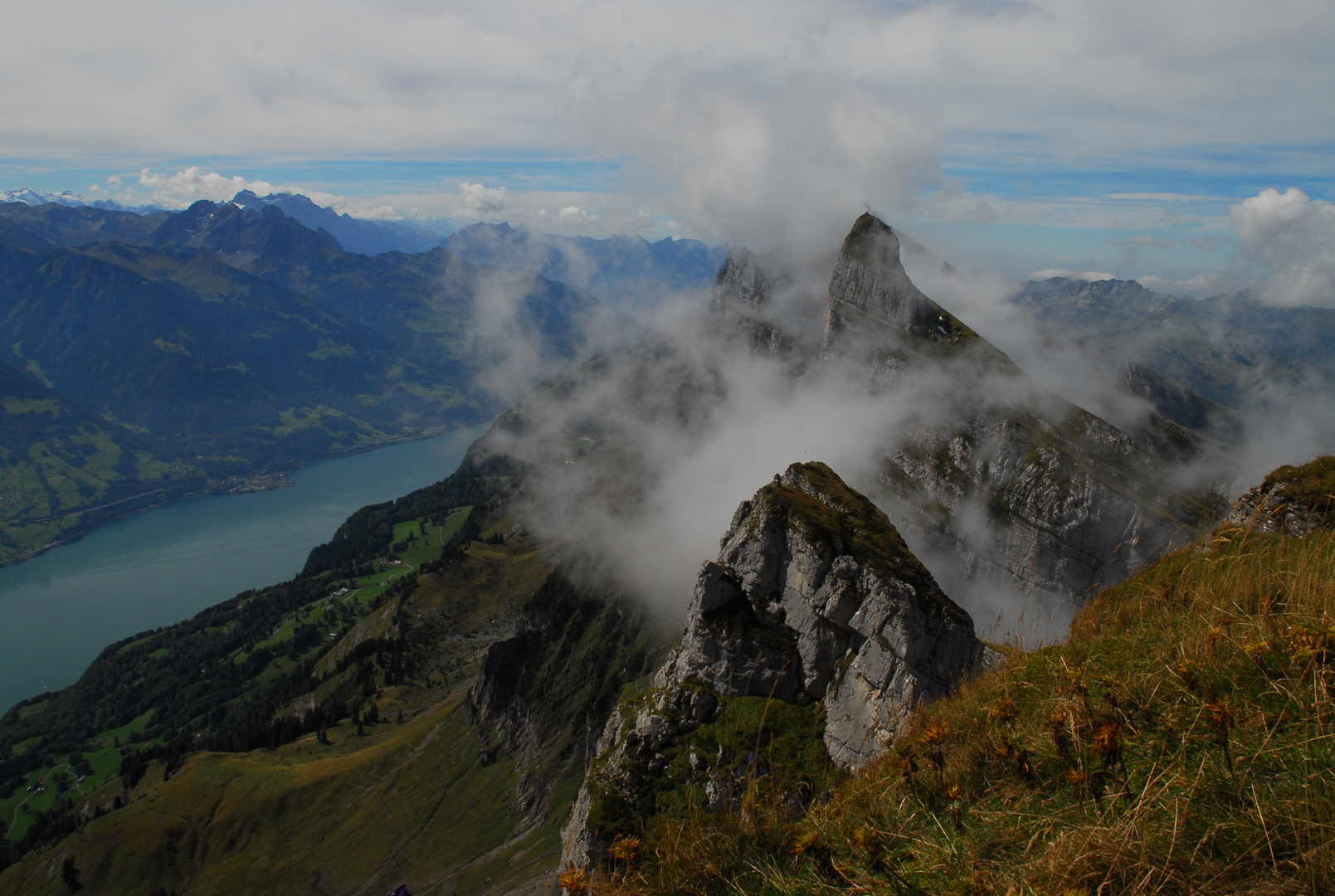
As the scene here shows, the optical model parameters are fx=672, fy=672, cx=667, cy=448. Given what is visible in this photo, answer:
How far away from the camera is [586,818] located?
110 feet

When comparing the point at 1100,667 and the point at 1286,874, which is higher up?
the point at 1286,874

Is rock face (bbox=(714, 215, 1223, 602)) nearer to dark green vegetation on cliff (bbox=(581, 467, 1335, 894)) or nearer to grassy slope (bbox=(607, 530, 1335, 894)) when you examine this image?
dark green vegetation on cliff (bbox=(581, 467, 1335, 894))

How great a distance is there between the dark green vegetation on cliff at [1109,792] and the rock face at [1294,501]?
10.2m

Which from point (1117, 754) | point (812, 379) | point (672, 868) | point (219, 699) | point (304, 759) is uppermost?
point (1117, 754)

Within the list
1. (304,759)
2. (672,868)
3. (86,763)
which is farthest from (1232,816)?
(86,763)

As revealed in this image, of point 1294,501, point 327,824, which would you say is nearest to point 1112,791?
point 1294,501

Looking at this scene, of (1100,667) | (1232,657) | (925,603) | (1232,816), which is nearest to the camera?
(1232,816)

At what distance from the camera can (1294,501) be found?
16734 millimetres

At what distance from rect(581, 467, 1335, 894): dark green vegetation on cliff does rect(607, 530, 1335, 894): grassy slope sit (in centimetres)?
2

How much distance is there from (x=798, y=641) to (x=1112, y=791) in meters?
35.3

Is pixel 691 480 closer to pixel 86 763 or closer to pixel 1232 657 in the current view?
pixel 86 763

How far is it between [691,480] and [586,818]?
163022mm

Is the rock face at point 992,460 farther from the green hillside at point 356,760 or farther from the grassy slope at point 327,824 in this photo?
the grassy slope at point 327,824

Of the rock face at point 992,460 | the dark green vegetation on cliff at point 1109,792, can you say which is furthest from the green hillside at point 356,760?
the dark green vegetation on cliff at point 1109,792
